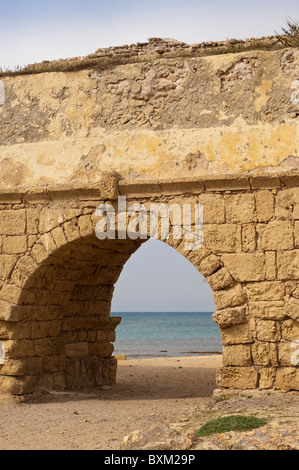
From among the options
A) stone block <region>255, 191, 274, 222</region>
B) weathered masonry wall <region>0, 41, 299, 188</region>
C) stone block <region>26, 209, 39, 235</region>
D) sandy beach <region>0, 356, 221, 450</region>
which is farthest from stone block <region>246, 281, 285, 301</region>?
stone block <region>26, 209, 39, 235</region>

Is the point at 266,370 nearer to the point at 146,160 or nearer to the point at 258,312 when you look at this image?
the point at 258,312

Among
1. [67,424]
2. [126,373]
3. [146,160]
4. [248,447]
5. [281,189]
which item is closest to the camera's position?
[248,447]

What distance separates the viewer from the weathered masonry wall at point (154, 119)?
7934 millimetres

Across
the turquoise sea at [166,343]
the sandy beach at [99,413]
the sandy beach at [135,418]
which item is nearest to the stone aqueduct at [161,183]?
the sandy beach at [135,418]

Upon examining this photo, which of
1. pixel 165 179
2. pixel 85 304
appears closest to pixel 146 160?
pixel 165 179

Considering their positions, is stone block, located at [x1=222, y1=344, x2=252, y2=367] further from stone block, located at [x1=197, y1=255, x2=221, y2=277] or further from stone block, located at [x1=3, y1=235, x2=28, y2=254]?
stone block, located at [x1=3, y1=235, x2=28, y2=254]

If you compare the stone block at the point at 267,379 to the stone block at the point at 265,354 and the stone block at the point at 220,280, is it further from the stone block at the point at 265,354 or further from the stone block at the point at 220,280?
the stone block at the point at 220,280

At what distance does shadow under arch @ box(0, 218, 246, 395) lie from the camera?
862 cm

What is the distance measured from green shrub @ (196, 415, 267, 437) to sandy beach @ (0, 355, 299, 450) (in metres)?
0.13

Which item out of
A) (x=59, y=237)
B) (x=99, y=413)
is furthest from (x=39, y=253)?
(x=99, y=413)

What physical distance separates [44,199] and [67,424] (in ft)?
9.26

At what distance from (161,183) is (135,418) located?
8.57 ft

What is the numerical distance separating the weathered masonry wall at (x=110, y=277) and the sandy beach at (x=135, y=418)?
0.34 metres
